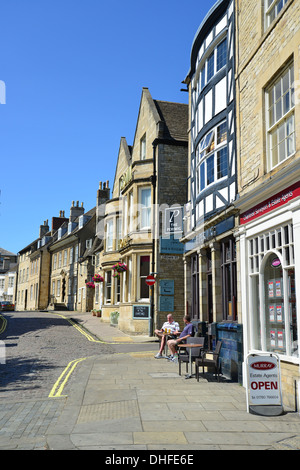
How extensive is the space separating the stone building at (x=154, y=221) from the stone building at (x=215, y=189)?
4.92 m

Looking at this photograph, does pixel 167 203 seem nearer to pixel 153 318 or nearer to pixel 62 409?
pixel 153 318

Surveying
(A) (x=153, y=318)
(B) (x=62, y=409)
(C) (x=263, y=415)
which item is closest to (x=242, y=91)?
(C) (x=263, y=415)

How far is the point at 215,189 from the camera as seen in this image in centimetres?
1245

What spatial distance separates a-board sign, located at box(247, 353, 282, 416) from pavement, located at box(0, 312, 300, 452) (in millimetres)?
211

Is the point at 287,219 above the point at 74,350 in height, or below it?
above

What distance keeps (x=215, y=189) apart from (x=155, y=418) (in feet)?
24.6

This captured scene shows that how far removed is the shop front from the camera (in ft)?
24.8

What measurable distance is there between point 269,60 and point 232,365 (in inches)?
280

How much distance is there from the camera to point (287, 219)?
25.8ft

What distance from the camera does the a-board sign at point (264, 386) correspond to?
7.00 m

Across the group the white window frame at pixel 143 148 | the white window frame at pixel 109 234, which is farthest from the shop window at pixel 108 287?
the white window frame at pixel 143 148

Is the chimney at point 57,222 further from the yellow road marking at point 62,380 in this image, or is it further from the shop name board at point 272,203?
the shop name board at point 272,203

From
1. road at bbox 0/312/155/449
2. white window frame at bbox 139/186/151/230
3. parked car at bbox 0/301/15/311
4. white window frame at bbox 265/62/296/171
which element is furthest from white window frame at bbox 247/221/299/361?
parked car at bbox 0/301/15/311
